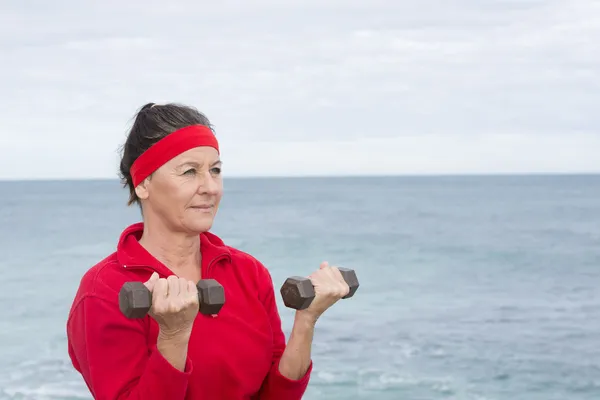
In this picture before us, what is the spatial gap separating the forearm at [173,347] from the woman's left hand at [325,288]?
0.46 m

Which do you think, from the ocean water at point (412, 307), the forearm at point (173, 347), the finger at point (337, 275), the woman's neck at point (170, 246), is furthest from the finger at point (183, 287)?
the ocean water at point (412, 307)

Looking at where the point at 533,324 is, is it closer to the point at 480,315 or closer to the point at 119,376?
the point at 480,315

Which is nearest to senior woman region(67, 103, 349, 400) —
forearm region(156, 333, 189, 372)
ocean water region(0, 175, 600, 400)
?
forearm region(156, 333, 189, 372)

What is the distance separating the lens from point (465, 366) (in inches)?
580

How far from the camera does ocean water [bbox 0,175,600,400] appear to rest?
1382 cm

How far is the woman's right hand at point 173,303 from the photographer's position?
7.54 feet

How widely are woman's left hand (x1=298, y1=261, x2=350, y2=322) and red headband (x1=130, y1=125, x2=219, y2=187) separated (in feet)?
1.67

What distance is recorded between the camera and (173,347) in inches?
95.7

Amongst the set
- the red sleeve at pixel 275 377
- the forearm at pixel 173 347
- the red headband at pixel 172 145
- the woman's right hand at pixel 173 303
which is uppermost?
the red headband at pixel 172 145

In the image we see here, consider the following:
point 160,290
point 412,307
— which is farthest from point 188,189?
point 412,307

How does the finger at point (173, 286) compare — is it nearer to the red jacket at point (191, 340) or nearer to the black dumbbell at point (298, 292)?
the red jacket at point (191, 340)

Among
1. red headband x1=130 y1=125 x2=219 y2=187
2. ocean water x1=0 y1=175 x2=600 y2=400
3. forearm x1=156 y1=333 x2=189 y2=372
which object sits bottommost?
ocean water x1=0 y1=175 x2=600 y2=400

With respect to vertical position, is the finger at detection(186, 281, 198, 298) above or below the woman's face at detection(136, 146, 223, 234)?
below

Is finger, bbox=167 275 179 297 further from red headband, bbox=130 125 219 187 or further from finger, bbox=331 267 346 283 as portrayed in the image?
finger, bbox=331 267 346 283
